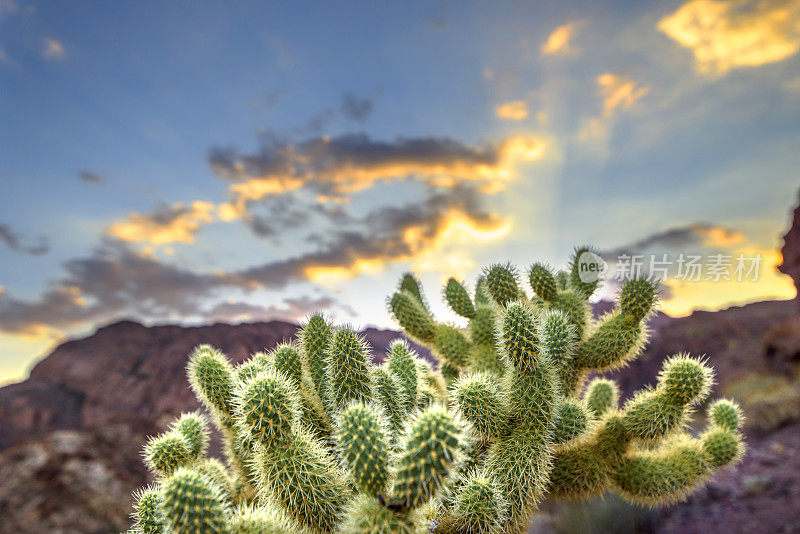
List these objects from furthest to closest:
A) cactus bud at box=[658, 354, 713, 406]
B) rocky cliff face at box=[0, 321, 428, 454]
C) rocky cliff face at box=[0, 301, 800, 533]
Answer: rocky cliff face at box=[0, 321, 428, 454], rocky cliff face at box=[0, 301, 800, 533], cactus bud at box=[658, 354, 713, 406]

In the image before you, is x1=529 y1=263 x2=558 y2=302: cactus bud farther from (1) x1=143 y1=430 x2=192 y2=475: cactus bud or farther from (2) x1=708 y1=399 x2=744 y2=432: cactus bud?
(1) x1=143 y1=430 x2=192 y2=475: cactus bud

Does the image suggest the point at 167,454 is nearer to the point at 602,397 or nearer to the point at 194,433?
the point at 194,433

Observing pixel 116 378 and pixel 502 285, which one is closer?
pixel 502 285

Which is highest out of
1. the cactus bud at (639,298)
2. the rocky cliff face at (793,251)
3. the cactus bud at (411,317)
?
the rocky cliff face at (793,251)

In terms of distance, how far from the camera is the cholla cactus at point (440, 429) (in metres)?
1.62

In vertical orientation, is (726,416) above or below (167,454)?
above

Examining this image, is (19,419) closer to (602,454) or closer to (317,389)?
→ (317,389)

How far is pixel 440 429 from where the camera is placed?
155 cm

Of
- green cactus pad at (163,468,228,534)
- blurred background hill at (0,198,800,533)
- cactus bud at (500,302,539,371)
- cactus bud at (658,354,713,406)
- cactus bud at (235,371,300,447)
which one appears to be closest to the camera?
green cactus pad at (163,468,228,534)

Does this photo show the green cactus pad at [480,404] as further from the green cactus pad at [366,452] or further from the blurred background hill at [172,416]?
the blurred background hill at [172,416]

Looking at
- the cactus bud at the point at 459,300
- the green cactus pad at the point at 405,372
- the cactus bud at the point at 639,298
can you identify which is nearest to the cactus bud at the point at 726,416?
the cactus bud at the point at 639,298

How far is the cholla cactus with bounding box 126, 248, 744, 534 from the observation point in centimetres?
162

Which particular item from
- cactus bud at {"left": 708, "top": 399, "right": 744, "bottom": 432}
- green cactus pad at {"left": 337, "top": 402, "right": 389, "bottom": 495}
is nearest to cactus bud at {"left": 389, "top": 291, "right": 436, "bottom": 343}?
green cactus pad at {"left": 337, "top": 402, "right": 389, "bottom": 495}

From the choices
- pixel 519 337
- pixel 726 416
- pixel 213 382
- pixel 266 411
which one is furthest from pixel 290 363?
pixel 726 416
